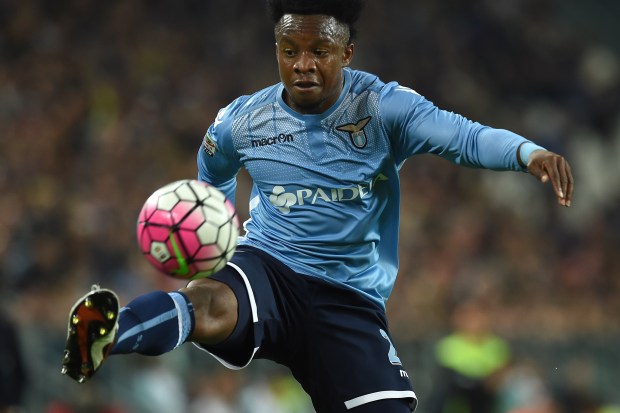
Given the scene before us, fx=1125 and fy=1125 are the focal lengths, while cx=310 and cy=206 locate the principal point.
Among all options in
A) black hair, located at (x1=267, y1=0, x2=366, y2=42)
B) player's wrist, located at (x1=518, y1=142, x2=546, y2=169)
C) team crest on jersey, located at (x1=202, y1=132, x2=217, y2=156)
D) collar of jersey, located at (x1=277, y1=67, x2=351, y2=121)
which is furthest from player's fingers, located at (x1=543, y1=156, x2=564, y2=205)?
team crest on jersey, located at (x1=202, y1=132, x2=217, y2=156)

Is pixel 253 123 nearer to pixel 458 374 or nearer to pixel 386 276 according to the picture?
pixel 386 276

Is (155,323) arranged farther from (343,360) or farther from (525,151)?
(525,151)

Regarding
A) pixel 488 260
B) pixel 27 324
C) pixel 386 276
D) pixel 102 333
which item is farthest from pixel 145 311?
pixel 488 260

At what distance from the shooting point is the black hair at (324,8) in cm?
495

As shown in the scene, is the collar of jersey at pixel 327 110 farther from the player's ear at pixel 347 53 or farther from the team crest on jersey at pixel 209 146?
the team crest on jersey at pixel 209 146

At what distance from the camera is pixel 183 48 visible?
12586 mm

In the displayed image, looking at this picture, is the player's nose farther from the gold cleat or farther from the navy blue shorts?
the gold cleat

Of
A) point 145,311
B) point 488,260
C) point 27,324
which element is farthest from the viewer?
point 488,260

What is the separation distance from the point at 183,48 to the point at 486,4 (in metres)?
4.41

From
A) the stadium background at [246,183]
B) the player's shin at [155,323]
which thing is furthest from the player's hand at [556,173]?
the stadium background at [246,183]

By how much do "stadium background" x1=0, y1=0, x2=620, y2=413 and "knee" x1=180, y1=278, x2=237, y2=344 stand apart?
333 cm

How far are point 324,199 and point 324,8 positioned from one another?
0.85 metres

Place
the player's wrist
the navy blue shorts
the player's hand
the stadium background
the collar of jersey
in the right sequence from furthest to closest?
the stadium background < the collar of jersey < the navy blue shorts < the player's wrist < the player's hand

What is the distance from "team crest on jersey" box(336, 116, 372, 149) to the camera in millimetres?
5043
